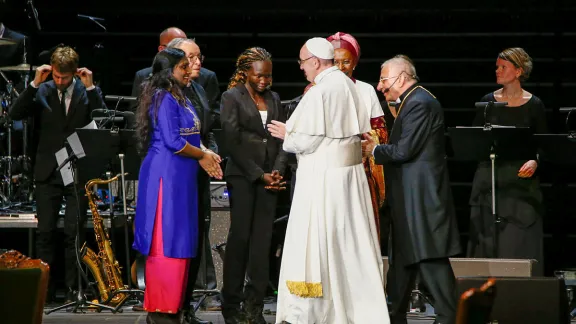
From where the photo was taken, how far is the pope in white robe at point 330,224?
5.82 meters

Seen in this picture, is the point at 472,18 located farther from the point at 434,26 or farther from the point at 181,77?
the point at 181,77

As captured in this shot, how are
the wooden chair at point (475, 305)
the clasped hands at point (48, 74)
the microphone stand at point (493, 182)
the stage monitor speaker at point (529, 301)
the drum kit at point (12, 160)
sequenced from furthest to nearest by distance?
the drum kit at point (12, 160) → the clasped hands at point (48, 74) → the microphone stand at point (493, 182) → the stage monitor speaker at point (529, 301) → the wooden chair at point (475, 305)

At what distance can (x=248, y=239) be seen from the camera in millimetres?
6637

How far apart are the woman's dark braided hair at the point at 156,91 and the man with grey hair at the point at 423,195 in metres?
1.28

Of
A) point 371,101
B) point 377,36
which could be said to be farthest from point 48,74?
point 377,36

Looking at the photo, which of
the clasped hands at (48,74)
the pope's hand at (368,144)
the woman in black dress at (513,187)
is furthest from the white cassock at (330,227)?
the clasped hands at (48,74)

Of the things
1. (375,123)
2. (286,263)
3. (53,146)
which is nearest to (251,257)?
(286,263)

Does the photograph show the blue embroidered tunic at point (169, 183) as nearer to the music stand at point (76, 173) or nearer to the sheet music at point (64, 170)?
the music stand at point (76, 173)

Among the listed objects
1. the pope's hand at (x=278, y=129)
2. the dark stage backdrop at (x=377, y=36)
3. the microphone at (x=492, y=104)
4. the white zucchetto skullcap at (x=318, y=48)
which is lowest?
the pope's hand at (x=278, y=129)

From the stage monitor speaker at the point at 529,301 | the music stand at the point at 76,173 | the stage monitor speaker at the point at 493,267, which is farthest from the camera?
the music stand at the point at 76,173

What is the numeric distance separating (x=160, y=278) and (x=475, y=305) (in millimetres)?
3274

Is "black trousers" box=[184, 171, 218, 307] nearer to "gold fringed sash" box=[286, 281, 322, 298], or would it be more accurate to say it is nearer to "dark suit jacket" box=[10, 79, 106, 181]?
"gold fringed sash" box=[286, 281, 322, 298]

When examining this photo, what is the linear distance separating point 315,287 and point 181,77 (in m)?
1.51

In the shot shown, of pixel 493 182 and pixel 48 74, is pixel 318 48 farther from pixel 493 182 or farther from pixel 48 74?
pixel 48 74
